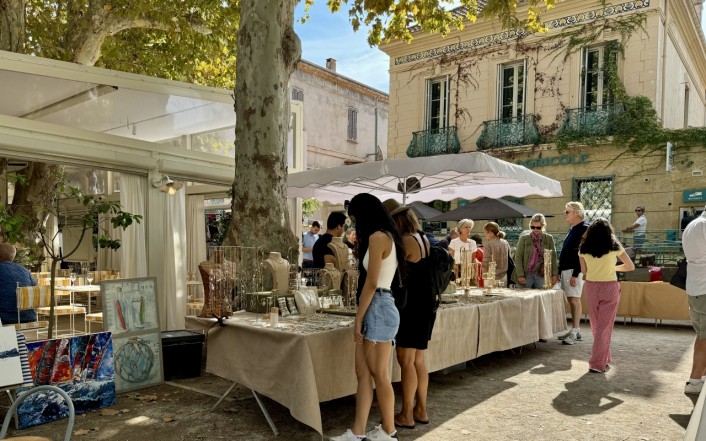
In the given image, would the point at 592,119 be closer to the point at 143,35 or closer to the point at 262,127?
the point at 262,127

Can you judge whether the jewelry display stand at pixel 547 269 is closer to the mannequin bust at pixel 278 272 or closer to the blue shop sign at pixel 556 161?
the mannequin bust at pixel 278 272

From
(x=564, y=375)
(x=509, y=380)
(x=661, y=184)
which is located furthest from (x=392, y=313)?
(x=661, y=184)

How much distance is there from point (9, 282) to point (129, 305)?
77.6 inches

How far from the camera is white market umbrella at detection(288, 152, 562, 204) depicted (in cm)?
546

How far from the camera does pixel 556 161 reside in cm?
1358

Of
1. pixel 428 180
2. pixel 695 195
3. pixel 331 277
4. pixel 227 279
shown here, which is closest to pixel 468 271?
pixel 331 277

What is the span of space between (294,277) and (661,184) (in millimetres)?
10929

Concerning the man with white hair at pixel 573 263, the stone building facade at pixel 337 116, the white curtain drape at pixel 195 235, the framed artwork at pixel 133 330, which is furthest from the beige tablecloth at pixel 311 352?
the stone building facade at pixel 337 116

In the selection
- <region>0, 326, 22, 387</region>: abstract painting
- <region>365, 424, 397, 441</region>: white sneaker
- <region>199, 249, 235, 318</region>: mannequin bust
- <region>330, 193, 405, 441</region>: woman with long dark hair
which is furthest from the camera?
<region>199, 249, 235, 318</region>: mannequin bust

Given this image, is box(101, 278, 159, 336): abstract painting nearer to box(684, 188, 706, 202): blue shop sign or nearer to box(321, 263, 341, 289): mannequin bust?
box(321, 263, 341, 289): mannequin bust

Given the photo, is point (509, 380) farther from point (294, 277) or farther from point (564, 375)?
point (294, 277)

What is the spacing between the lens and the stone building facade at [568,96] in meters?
12.3

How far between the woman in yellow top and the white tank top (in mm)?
2573

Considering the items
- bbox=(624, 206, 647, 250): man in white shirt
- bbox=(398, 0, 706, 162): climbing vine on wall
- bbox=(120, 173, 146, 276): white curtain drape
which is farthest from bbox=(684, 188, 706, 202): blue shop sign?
bbox=(120, 173, 146, 276): white curtain drape
